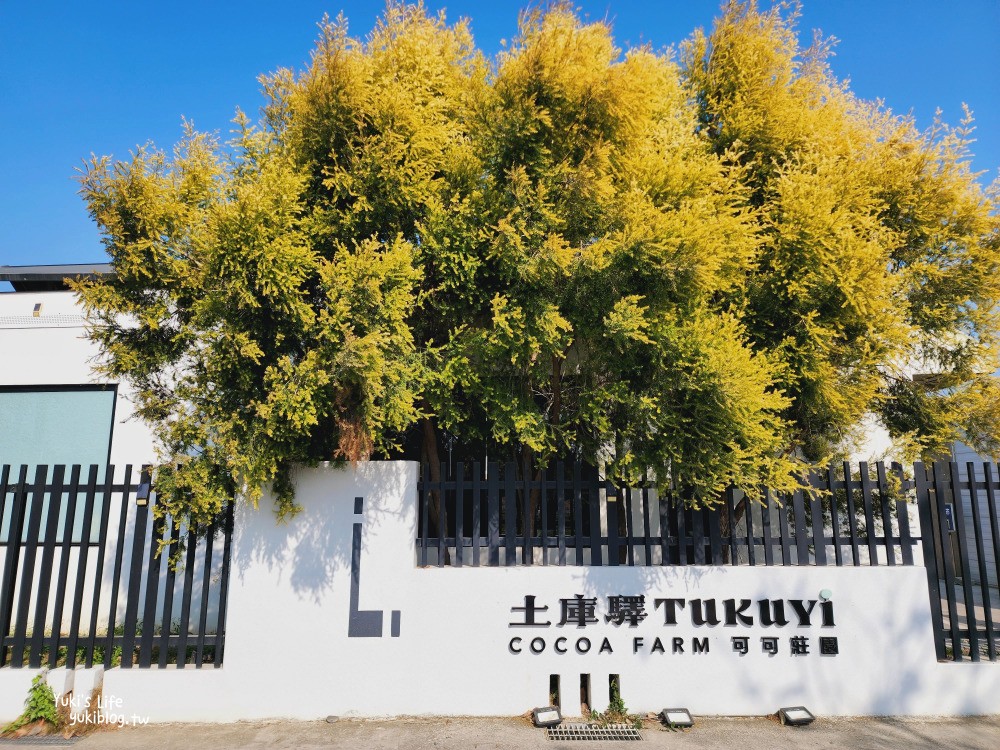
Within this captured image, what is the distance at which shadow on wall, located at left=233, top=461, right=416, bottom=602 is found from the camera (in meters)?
5.77

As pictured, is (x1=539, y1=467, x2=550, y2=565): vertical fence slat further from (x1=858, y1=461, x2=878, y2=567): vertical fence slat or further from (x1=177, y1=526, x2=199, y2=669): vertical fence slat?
(x1=177, y1=526, x2=199, y2=669): vertical fence slat

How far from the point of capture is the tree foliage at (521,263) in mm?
5250

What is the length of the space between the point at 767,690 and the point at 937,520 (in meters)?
2.51

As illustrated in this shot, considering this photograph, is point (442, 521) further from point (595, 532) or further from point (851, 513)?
point (851, 513)

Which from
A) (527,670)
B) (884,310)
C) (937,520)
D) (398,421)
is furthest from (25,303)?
(937,520)

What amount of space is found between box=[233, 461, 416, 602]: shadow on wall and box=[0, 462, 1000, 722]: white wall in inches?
A: 0.5

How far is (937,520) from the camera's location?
246 inches

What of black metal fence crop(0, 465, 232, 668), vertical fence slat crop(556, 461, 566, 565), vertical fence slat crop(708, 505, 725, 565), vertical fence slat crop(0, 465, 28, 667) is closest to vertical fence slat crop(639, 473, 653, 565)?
vertical fence slat crop(708, 505, 725, 565)

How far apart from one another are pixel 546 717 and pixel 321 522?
2.70 m

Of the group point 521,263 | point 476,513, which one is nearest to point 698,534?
point 476,513

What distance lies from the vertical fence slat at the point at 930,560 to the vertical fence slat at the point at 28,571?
8.46 metres

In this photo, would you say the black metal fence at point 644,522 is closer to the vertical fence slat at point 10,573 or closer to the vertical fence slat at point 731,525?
the vertical fence slat at point 731,525

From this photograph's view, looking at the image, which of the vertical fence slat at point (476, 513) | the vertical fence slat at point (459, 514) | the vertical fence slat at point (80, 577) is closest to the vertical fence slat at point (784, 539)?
the vertical fence slat at point (476, 513)

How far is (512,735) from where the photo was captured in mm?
5273
